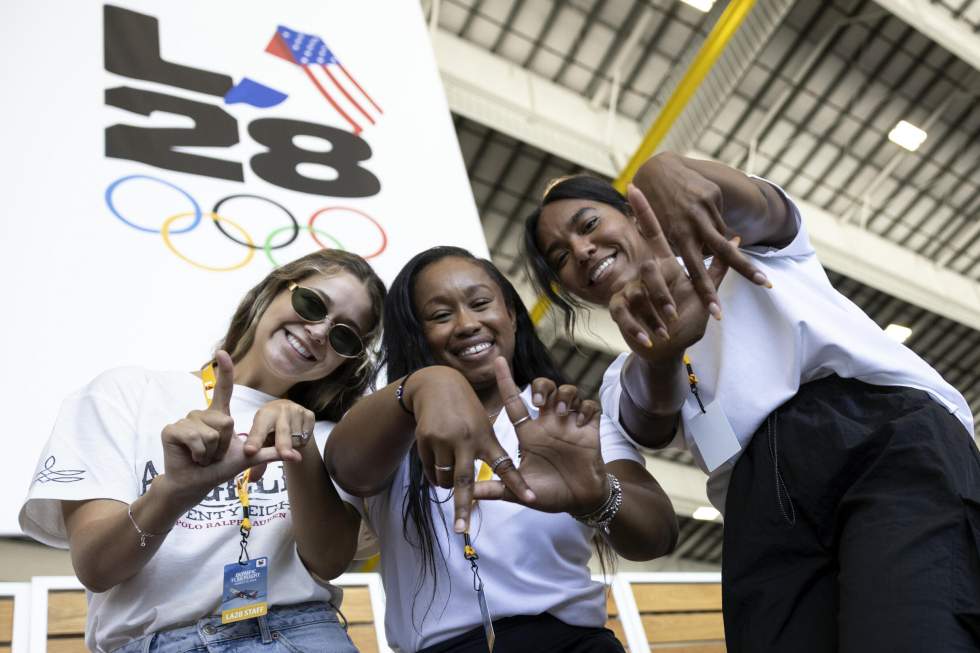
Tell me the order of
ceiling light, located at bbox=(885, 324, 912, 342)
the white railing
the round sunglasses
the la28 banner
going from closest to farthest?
the round sunglasses → the white railing → the la28 banner → ceiling light, located at bbox=(885, 324, 912, 342)

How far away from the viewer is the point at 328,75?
4461 mm

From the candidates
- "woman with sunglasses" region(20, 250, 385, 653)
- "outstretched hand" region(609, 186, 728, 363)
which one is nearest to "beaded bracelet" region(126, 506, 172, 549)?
"woman with sunglasses" region(20, 250, 385, 653)

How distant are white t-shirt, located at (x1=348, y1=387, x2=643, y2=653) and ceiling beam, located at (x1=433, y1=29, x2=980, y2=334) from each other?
610 centimetres

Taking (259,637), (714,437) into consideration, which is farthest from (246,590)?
(714,437)

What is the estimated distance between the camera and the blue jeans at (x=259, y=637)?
1.34 meters

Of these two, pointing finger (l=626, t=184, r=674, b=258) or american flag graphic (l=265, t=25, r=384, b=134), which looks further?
american flag graphic (l=265, t=25, r=384, b=134)

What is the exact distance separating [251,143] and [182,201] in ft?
1.74

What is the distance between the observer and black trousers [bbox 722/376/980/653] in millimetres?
1064

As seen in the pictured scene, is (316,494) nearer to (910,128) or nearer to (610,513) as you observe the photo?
(610,513)

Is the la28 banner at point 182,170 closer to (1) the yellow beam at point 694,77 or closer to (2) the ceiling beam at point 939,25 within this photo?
(1) the yellow beam at point 694,77

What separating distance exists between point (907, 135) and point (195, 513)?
1028 cm

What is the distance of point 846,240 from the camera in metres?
10.8

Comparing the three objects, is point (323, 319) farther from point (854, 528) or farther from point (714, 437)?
point (854, 528)

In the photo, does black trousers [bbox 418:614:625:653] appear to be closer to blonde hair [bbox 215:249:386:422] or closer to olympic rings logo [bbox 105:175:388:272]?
blonde hair [bbox 215:249:386:422]
